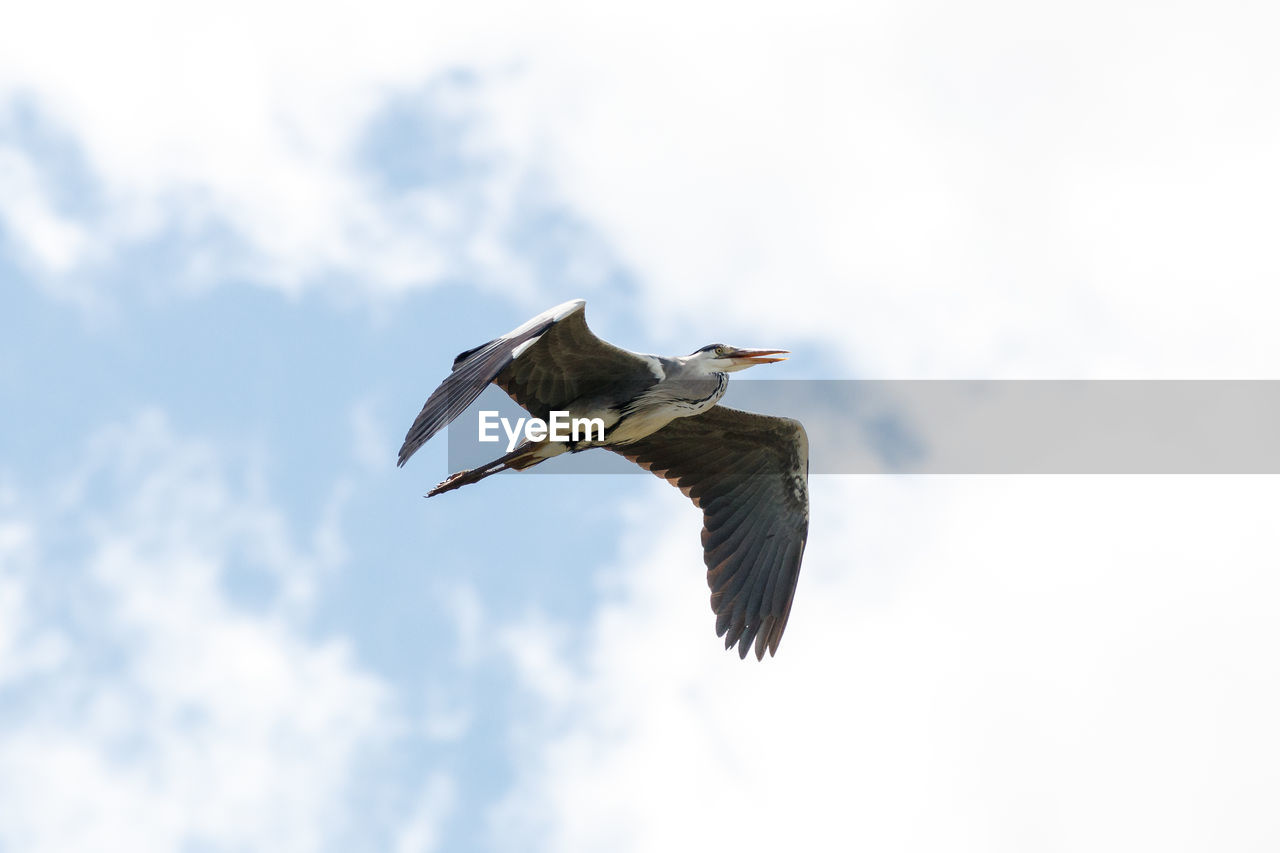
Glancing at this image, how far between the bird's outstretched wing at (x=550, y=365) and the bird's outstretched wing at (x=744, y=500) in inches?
33.5

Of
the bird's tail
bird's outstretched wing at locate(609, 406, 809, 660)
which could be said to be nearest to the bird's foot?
the bird's tail

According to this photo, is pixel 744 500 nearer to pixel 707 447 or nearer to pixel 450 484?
pixel 707 447

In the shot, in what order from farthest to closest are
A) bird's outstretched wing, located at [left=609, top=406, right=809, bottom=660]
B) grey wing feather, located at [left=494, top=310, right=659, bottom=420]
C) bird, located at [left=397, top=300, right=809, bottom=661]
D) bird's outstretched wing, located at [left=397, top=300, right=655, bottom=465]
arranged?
1. bird's outstretched wing, located at [left=609, top=406, right=809, bottom=660]
2. bird, located at [left=397, top=300, right=809, bottom=661]
3. grey wing feather, located at [left=494, top=310, right=659, bottom=420]
4. bird's outstretched wing, located at [left=397, top=300, right=655, bottom=465]

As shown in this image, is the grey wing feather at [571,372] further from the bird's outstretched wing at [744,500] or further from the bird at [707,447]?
the bird's outstretched wing at [744,500]

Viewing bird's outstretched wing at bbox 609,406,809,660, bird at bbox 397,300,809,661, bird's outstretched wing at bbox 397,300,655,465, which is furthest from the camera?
bird's outstretched wing at bbox 609,406,809,660

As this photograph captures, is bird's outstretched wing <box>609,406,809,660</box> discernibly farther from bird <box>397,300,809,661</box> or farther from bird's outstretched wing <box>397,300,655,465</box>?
bird's outstretched wing <box>397,300,655,465</box>

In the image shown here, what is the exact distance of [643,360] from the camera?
399 inches

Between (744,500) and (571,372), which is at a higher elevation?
(571,372)

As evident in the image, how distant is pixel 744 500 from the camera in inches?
443

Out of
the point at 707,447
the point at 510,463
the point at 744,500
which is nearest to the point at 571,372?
the point at 510,463

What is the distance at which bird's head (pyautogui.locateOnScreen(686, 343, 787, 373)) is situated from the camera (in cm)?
1043

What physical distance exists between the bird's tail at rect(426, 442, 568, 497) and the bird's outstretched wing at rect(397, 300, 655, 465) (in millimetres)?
261

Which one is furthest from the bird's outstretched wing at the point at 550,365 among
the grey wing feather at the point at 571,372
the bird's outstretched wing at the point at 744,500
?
the bird's outstretched wing at the point at 744,500

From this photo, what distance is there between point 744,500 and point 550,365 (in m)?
2.13
